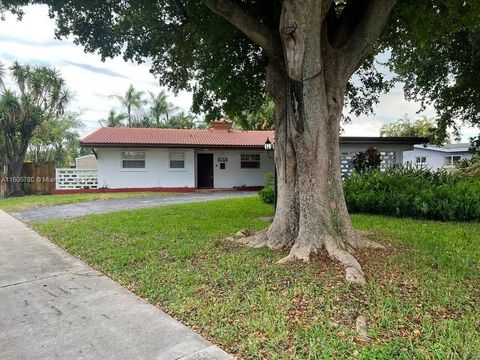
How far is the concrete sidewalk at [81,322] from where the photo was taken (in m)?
2.94

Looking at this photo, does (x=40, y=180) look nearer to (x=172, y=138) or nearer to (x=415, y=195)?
(x=172, y=138)

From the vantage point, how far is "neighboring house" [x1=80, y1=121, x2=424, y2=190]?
17578 millimetres

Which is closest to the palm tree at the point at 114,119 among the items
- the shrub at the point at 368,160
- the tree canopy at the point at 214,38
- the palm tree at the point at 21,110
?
the palm tree at the point at 21,110

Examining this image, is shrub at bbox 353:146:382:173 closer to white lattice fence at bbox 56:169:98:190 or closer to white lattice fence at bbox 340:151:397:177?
white lattice fence at bbox 340:151:397:177

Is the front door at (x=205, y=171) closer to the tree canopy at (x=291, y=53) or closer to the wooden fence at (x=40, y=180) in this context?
the wooden fence at (x=40, y=180)

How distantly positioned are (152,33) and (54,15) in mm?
1992

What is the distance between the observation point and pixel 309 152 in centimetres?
530

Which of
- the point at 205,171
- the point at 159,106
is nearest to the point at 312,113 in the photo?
the point at 205,171

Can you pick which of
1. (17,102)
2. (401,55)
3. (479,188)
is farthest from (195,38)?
(17,102)

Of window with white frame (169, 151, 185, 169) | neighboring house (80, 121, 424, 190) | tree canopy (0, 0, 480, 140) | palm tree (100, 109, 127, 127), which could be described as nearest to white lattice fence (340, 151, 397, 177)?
neighboring house (80, 121, 424, 190)

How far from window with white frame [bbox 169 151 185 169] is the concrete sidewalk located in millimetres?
14533

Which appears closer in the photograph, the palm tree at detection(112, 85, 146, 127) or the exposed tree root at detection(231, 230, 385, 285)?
the exposed tree root at detection(231, 230, 385, 285)

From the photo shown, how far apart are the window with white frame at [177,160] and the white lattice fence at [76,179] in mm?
4150

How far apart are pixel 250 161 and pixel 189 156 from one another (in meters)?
3.74
